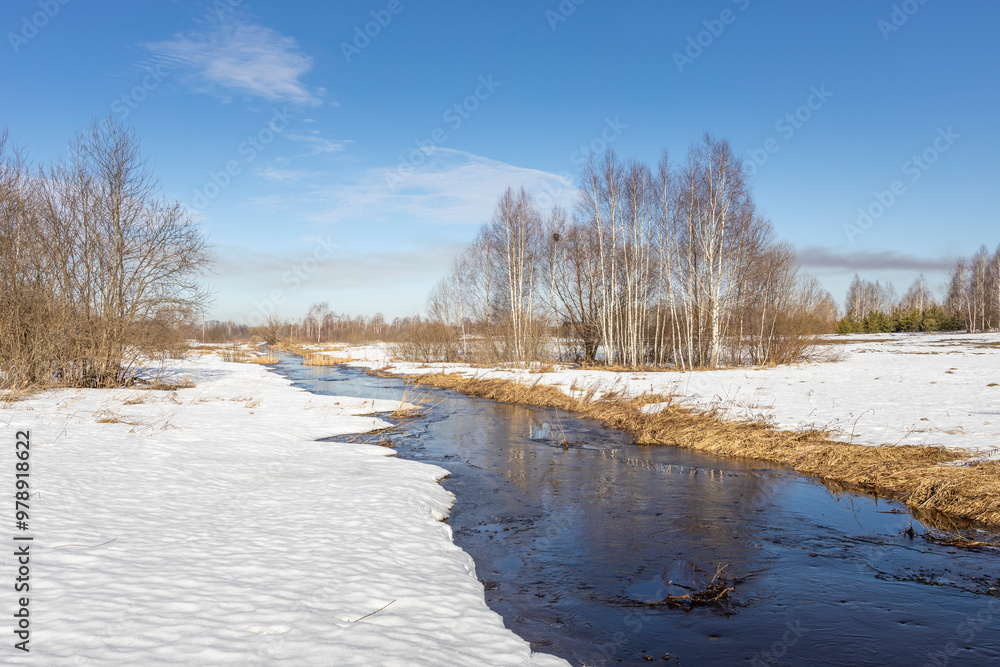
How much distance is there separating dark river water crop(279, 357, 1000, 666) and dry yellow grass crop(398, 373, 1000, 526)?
1.91 ft

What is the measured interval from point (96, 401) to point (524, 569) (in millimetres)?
15969

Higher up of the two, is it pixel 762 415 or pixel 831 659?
pixel 762 415

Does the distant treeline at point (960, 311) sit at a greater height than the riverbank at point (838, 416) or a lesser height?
greater

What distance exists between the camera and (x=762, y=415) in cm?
1433

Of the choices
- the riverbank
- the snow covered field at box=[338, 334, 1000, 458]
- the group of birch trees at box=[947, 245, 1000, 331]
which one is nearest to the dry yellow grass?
the riverbank

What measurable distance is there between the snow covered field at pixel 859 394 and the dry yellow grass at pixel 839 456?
755 mm

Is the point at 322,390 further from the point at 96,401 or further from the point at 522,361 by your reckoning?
the point at 522,361

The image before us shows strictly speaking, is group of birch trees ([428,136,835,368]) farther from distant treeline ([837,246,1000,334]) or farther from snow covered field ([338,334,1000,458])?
distant treeline ([837,246,1000,334])

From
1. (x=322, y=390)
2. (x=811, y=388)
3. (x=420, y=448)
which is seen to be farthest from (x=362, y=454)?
(x=811, y=388)

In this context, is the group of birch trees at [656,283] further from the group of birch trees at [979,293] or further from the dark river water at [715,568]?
the group of birch trees at [979,293]

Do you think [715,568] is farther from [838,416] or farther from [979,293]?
[979,293]

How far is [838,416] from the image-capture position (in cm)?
1355

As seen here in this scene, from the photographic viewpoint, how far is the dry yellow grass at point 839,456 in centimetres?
815
